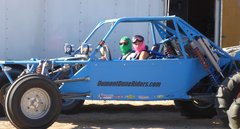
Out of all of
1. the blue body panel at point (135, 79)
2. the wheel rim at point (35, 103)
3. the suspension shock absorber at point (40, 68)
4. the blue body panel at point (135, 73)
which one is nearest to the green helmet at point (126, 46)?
the blue body panel at point (135, 73)

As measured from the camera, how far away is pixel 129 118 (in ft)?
27.3

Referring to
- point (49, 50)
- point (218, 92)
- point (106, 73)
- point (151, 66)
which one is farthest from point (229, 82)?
point (49, 50)

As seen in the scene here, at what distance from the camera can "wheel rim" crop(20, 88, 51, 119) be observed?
662 cm

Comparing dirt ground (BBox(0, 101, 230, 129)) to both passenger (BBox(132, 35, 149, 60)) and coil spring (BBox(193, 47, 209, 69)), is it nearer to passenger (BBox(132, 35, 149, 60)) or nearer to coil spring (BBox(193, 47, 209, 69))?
coil spring (BBox(193, 47, 209, 69))

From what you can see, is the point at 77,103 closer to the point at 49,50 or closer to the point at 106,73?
the point at 49,50

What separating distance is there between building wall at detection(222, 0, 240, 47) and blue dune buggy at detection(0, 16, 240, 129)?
157cm

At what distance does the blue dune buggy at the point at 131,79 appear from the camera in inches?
260

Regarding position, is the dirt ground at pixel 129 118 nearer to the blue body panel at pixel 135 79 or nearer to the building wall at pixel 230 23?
the blue body panel at pixel 135 79

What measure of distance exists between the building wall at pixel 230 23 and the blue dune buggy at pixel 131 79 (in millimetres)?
1565

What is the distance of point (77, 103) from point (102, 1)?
1810mm

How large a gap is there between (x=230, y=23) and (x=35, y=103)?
428 centimetres

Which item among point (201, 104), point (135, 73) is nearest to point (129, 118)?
point (201, 104)

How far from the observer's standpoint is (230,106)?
671 centimetres

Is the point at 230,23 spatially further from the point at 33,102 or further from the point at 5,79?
the point at 33,102
